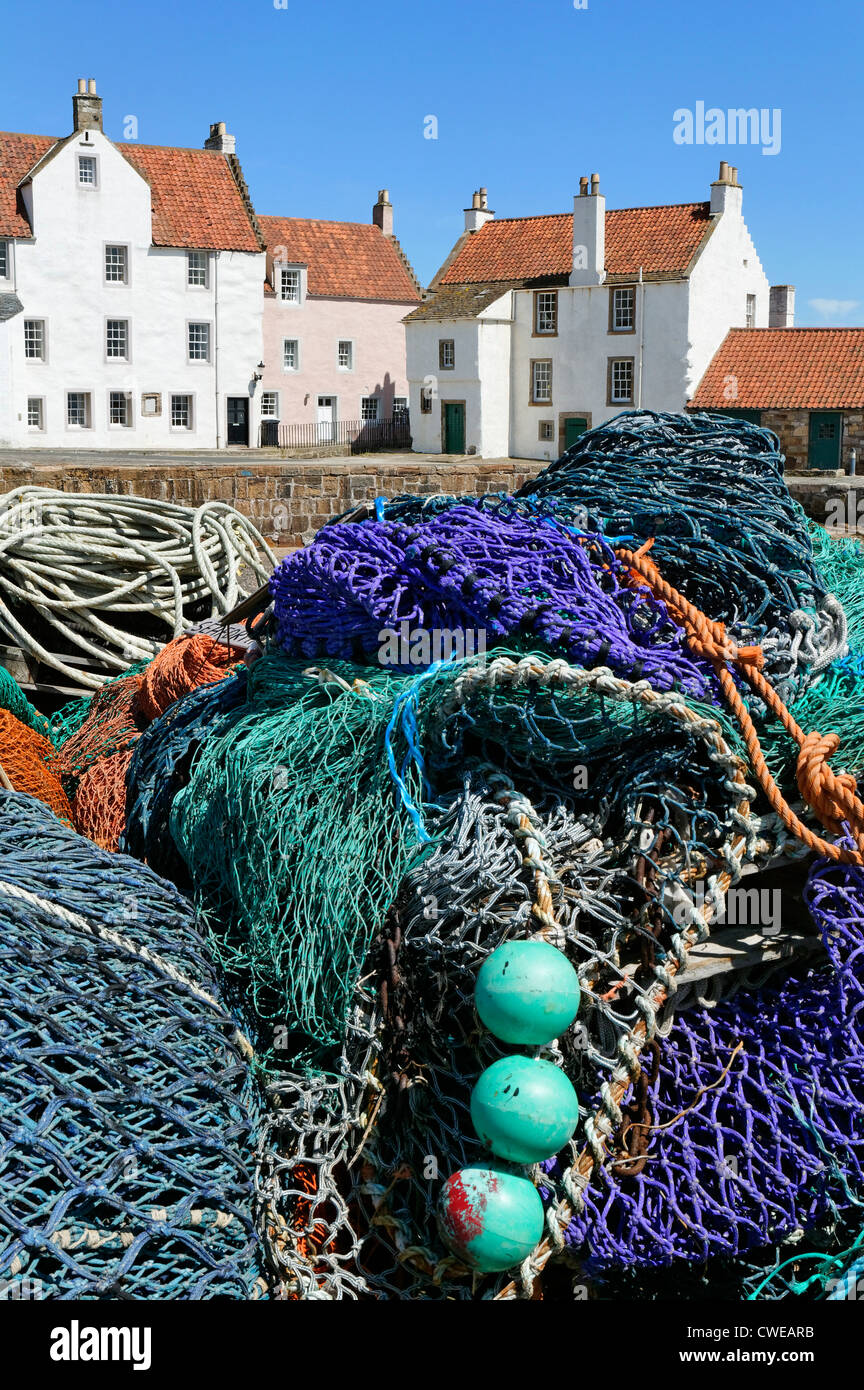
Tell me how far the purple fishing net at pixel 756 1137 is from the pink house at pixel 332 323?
127ft

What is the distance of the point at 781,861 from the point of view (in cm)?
281

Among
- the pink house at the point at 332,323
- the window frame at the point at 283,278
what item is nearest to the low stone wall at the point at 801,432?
the pink house at the point at 332,323

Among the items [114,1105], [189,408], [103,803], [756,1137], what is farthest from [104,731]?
[189,408]

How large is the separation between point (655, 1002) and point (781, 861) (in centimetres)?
47

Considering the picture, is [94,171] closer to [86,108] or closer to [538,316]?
[86,108]

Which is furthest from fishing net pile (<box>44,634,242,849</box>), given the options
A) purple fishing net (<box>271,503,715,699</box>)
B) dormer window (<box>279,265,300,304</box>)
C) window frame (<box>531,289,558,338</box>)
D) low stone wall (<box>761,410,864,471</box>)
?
dormer window (<box>279,265,300,304</box>)

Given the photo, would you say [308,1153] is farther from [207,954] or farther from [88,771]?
[88,771]

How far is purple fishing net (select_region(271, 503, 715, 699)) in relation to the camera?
2922 mm

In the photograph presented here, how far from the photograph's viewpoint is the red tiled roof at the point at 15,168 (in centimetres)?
3366

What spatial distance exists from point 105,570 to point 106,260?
3182 cm

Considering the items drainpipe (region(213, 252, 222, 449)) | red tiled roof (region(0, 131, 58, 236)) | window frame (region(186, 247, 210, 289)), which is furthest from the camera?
drainpipe (region(213, 252, 222, 449))

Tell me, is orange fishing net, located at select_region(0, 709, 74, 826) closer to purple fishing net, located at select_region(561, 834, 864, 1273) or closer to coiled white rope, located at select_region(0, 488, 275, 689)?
coiled white rope, located at select_region(0, 488, 275, 689)

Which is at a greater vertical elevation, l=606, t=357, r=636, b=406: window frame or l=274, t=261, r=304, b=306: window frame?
l=274, t=261, r=304, b=306: window frame
